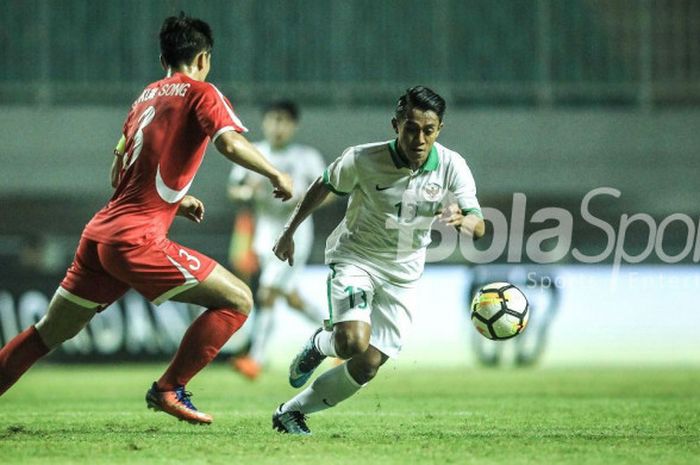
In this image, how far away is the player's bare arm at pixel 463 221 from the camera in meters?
5.91

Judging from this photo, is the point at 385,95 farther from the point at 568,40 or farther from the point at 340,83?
the point at 568,40

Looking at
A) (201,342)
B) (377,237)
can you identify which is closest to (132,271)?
(201,342)

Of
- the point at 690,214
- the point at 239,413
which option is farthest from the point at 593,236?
the point at 239,413

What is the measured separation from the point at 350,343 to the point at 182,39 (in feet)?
5.80

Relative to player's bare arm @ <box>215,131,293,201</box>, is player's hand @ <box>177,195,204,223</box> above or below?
Answer: below

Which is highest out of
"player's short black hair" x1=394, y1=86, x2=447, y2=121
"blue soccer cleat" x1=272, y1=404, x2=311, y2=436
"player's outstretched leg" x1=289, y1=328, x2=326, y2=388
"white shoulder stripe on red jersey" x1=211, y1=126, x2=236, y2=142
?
"player's short black hair" x1=394, y1=86, x2=447, y2=121

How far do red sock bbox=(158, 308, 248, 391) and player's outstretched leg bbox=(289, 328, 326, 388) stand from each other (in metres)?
0.61

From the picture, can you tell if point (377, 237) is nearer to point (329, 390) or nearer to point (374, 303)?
point (374, 303)

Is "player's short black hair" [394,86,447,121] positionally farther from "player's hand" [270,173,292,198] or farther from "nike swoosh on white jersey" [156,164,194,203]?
"nike swoosh on white jersey" [156,164,194,203]

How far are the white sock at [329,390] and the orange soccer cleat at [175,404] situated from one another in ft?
1.71

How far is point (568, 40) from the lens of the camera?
18.7 metres

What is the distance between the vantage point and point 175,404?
20.5 ft

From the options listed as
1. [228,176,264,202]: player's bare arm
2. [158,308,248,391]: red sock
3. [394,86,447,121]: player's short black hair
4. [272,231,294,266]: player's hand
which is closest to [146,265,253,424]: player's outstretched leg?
[158,308,248,391]: red sock

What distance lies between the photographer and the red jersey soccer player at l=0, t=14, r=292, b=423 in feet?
19.8
